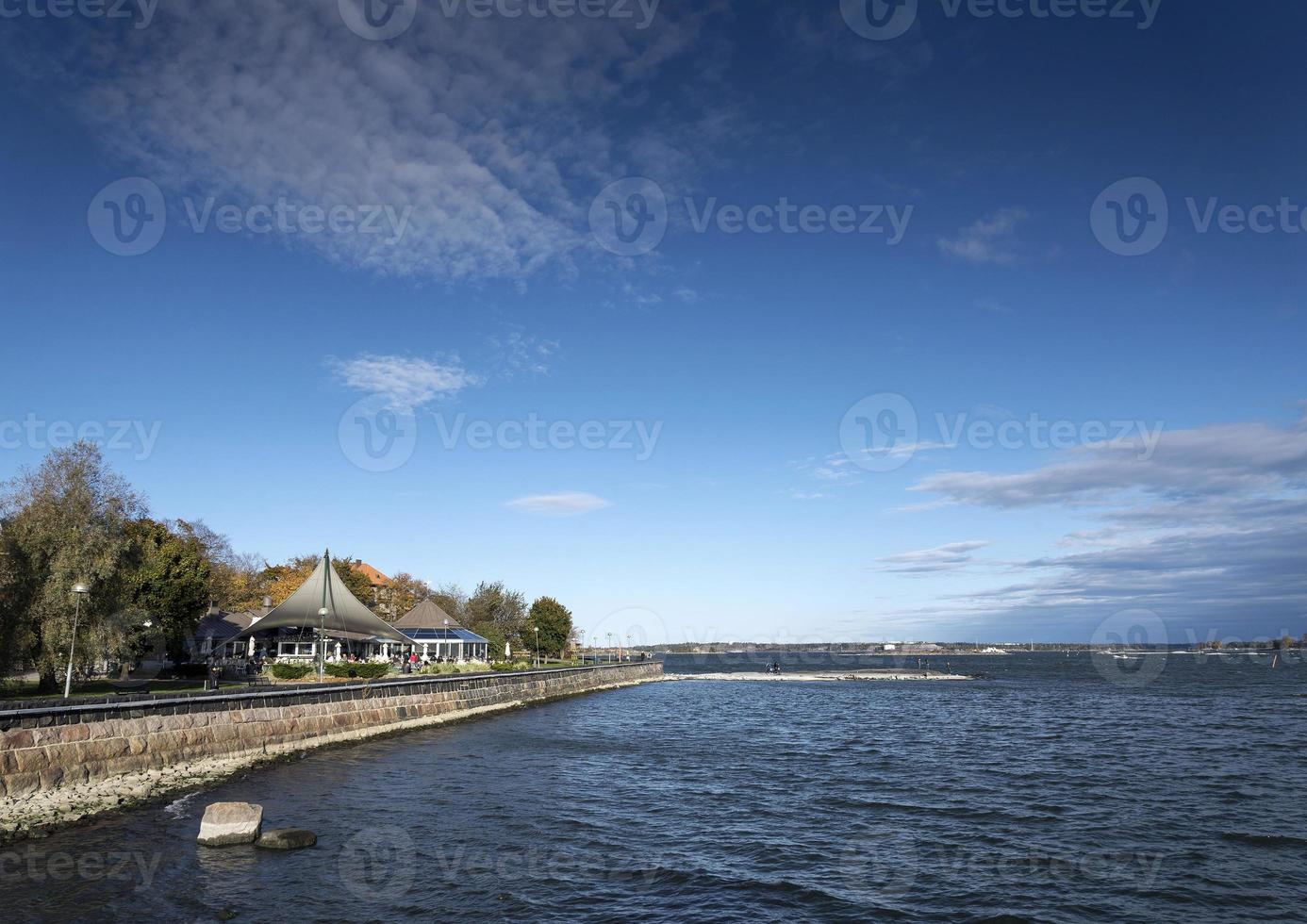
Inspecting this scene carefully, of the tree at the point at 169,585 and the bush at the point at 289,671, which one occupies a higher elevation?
→ the tree at the point at 169,585

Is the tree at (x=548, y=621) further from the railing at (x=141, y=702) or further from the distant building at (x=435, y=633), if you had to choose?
the railing at (x=141, y=702)

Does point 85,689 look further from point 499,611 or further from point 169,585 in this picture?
point 499,611

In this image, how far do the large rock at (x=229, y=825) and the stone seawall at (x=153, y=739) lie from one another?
13.2ft

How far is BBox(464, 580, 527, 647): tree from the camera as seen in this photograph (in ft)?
370

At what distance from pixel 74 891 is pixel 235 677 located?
41.6 metres

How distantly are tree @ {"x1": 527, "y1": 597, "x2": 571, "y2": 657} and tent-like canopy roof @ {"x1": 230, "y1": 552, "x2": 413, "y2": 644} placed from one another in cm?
5100

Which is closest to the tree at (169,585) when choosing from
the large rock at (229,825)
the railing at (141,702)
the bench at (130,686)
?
the bench at (130,686)

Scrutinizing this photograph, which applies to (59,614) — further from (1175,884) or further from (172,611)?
(1175,884)

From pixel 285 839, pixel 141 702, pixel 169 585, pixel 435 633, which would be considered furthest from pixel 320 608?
pixel 285 839

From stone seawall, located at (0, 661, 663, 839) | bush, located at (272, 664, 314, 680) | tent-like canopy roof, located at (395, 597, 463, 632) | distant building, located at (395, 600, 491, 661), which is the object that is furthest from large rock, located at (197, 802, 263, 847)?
tent-like canopy roof, located at (395, 597, 463, 632)

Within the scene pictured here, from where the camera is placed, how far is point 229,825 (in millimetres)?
17828

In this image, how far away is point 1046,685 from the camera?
305 feet

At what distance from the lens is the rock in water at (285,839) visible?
17.8m

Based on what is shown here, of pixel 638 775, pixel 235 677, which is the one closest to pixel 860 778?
pixel 638 775
